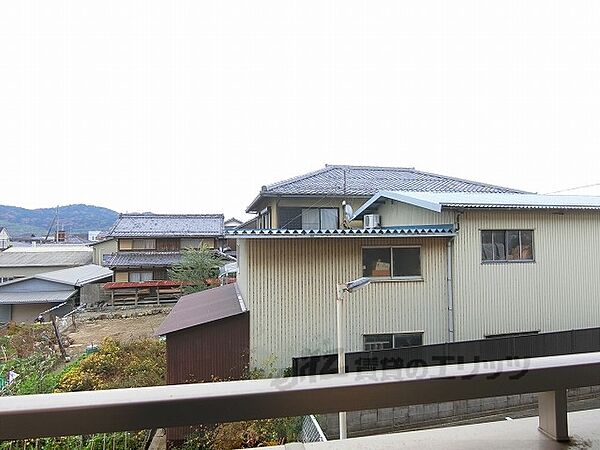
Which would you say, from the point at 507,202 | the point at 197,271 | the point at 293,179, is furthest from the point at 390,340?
the point at 197,271

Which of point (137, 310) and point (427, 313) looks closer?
point (427, 313)

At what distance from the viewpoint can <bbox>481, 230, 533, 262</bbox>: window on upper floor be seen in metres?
4.47

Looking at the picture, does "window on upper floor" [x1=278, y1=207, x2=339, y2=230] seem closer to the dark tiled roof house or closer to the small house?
the dark tiled roof house

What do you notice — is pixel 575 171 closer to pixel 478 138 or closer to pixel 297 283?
pixel 478 138

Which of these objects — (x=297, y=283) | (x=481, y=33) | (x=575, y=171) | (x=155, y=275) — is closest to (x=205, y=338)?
(x=297, y=283)

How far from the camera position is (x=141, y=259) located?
1152 centimetres

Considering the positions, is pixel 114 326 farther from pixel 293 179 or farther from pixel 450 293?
pixel 450 293

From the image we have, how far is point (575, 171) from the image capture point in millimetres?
3670

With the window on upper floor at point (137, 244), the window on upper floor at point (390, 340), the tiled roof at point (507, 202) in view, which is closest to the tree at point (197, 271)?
the window on upper floor at point (137, 244)

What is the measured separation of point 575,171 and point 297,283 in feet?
10.2

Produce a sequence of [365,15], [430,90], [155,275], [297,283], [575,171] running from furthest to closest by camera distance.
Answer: [155,275]
[297,283]
[575,171]
[430,90]
[365,15]

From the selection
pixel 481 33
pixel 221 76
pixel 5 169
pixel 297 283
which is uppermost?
pixel 481 33

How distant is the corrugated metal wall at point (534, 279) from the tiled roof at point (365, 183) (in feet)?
9.45

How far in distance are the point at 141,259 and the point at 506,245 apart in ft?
Result: 34.2
